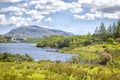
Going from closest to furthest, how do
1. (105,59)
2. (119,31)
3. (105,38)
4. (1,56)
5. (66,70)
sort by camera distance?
1. (66,70)
2. (105,59)
3. (1,56)
4. (119,31)
5. (105,38)

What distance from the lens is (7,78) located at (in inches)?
666

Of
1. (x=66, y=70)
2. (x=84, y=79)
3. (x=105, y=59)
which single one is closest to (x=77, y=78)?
(x=84, y=79)

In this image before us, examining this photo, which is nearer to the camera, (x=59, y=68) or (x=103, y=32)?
(x=59, y=68)

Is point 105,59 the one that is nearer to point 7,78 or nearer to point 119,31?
point 7,78

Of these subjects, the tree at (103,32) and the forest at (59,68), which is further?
the tree at (103,32)

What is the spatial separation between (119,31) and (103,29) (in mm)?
24542

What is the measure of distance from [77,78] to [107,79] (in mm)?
1962

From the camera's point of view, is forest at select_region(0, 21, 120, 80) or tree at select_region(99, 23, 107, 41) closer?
forest at select_region(0, 21, 120, 80)

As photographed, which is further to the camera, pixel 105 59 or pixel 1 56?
pixel 1 56

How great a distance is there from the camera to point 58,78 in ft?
57.8

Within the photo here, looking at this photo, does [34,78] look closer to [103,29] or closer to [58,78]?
[58,78]

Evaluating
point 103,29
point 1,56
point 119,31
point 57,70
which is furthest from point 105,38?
point 57,70

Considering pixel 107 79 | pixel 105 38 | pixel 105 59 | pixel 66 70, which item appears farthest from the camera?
pixel 105 38

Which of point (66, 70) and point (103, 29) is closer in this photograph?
point (66, 70)
